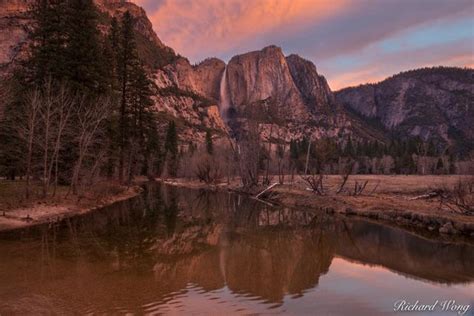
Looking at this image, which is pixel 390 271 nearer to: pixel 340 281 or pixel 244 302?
pixel 340 281

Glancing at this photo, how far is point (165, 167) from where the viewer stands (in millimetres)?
95188

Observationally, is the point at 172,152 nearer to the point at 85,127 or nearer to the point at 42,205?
the point at 85,127

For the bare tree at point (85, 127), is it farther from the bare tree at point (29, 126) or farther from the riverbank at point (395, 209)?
the riverbank at point (395, 209)

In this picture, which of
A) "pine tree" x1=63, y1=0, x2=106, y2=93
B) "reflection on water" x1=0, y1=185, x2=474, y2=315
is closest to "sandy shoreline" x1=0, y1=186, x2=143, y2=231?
"reflection on water" x1=0, y1=185, x2=474, y2=315

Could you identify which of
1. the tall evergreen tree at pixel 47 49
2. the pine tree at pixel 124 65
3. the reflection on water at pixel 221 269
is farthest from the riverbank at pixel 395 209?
the tall evergreen tree at pixel 47 49

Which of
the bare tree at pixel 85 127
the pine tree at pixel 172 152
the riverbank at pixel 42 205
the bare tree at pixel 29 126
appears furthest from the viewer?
the pine tree at pixel 172 152

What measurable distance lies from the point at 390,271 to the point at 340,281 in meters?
3.02

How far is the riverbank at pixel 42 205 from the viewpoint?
2347cm

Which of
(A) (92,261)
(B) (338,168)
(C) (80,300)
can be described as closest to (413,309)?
(C) (80,300)

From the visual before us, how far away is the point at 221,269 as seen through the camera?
14.8 m

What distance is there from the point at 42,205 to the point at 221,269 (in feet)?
59.2

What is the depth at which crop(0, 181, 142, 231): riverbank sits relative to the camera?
924 inches

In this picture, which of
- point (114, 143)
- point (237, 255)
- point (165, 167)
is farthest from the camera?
point (165, 167)

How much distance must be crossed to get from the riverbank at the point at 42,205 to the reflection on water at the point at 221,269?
1.65m
